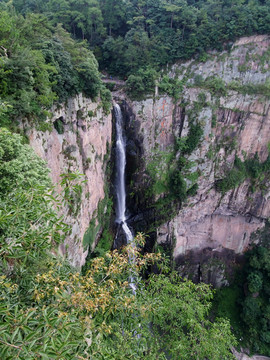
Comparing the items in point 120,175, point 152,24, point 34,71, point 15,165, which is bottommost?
point 120,175

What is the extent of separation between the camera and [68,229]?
135 inches

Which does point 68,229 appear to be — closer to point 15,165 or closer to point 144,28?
point 15,165

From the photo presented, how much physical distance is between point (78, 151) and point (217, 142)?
12.7 m

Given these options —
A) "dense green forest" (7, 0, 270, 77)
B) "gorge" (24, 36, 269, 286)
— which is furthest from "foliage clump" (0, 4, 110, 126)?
"dense green forest" (7, 0, 270, 77)

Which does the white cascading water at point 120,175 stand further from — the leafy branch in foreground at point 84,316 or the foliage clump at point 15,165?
the leafy branch in foreground at point 84,316

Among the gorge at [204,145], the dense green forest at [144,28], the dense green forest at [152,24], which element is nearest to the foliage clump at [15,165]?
the dense green forest at [144,28]

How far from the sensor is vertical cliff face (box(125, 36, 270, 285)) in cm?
1897

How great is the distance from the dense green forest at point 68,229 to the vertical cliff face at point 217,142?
1.08 meters

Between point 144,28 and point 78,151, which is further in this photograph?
point 144,28

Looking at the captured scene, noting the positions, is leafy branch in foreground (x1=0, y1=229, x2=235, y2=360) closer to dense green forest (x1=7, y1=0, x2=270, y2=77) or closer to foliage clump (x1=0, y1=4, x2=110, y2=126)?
foliage clump (x1=0, y1=4, x2=110, y2=126)

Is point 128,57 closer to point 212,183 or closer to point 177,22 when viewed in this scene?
point 177,22

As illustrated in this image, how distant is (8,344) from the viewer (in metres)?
1.90

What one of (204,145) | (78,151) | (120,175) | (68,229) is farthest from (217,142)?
(68,229)

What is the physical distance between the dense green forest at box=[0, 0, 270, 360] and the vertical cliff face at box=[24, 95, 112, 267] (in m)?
0.75
